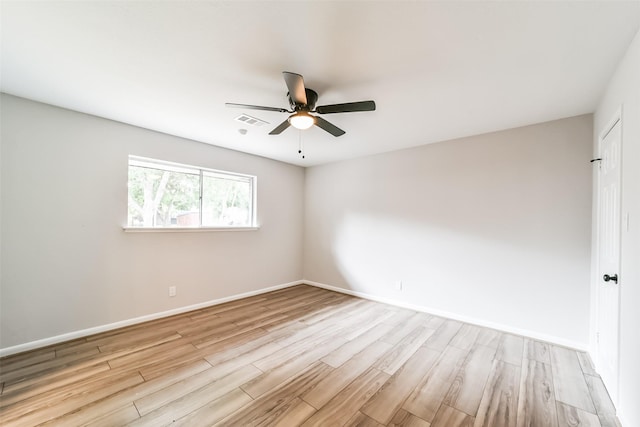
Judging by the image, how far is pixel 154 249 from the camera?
128 inches

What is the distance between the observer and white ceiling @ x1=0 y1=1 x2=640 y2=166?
55.4 inches

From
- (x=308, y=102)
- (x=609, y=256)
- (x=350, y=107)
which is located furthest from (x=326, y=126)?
(x=609, y=256)

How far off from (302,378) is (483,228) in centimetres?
277

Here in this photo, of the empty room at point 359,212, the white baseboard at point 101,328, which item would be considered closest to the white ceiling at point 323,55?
the empty room at point 359,212

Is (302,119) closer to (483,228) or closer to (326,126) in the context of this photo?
(326,126)

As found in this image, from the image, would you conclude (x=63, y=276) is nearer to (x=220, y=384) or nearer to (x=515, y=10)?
(x=220, y=384)

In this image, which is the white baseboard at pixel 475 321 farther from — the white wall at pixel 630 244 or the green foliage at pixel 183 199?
the green foliage at pixel 183 199

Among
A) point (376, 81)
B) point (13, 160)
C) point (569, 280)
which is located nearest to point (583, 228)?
point (569, 280)

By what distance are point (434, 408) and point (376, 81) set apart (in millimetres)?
2517

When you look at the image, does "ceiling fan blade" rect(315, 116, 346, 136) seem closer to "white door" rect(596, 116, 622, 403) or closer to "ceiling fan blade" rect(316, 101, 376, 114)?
"ceiling fan blade" rect(316, 101, 376, 114)

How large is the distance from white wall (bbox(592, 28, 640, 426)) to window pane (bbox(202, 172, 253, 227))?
14.2ft

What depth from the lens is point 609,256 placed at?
2.09 meters

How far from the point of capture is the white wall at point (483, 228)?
269 centimetres

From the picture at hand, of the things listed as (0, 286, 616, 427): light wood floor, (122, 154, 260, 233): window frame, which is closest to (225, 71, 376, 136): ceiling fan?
(122, 154, 260, 233): window frame
